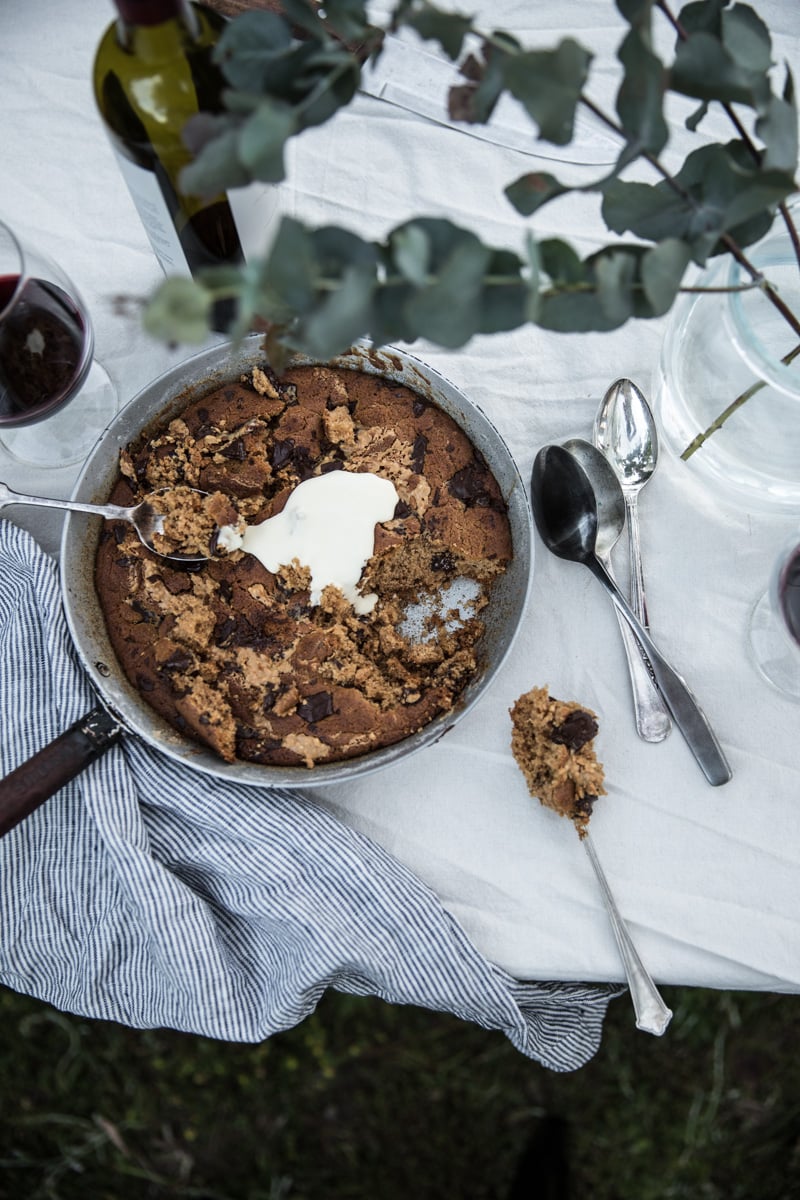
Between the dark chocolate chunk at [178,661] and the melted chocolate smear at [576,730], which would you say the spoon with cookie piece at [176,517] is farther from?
the melted chocolate smear at [576,730]

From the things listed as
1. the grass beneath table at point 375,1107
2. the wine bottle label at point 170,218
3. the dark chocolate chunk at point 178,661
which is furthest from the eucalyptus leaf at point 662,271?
the grass beneath table at point 375,1107

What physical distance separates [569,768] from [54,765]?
88cm

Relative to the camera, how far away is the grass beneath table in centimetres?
245

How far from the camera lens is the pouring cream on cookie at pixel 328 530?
169 centimetres

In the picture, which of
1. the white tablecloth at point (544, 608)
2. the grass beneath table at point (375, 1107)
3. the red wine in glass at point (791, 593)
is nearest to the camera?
the red wine in glass at point (791, 593)

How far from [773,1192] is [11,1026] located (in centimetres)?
203

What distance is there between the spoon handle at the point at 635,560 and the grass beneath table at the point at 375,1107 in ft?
4.13

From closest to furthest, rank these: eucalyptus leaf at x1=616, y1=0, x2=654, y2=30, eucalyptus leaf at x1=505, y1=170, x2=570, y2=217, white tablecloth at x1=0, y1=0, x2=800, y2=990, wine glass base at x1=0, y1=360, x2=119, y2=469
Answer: eucalyptus leaf at x1=616, y1=0, x2=654, y2=30, eucalyptus leaf at x1=505, y1=170, x2=570, y2=217, white tablecloth at x1=0, y1=0, x2=800, y2=990, wine glass base at x1=0, y1=360, x2=119, y2=469

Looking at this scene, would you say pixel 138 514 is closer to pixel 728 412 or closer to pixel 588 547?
pixel 588 547

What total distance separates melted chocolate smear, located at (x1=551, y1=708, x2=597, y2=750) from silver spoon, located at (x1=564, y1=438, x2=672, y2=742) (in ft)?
0.41

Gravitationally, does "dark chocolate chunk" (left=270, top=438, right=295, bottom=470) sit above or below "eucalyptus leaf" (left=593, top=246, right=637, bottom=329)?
below

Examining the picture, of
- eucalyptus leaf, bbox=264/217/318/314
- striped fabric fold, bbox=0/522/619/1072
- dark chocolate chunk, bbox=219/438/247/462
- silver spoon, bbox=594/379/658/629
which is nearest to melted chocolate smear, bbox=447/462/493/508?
silver spoon, bbox=594/379/658/629

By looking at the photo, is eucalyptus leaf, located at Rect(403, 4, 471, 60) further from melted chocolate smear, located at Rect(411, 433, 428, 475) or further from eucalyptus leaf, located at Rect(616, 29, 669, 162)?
melted chocolate smear, located at Rect(411, 433, 428, 475)

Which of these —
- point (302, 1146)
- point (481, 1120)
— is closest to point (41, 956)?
point (302, 1146)
